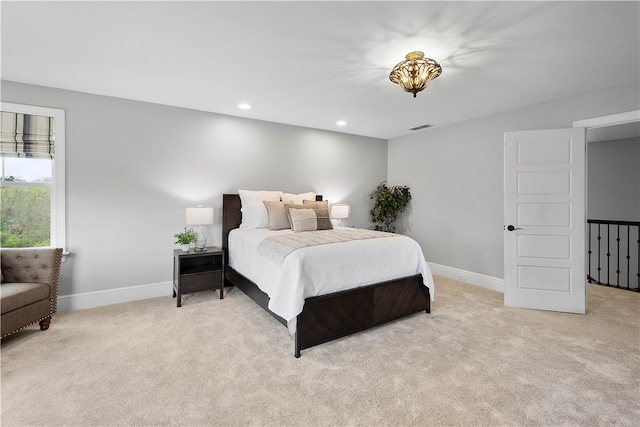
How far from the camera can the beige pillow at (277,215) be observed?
3.80 meters

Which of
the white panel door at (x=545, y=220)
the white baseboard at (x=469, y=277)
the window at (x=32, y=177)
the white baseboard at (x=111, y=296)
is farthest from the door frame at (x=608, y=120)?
the window at (x=32, y=177)

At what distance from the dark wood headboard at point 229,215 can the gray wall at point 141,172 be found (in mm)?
134

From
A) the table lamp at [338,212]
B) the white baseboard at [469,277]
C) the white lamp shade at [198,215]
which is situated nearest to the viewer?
the white lamp shade at [198,215]

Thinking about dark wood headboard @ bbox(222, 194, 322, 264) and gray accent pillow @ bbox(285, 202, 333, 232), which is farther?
dark wood headboard @ bbox(222, 194, 322, 264)

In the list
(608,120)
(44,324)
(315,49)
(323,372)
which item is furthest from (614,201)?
(44,324)

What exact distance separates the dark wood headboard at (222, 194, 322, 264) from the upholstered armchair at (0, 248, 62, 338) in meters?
1.72

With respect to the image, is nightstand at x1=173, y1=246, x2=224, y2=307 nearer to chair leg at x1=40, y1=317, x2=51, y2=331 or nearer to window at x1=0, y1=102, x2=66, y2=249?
chair leg at x1=40, y1=317, x2=51, y2=331

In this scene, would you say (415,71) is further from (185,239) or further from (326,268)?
(185,239)

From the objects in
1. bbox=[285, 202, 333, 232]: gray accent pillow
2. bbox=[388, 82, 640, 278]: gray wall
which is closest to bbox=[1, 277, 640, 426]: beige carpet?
bbox=[285, 202, 333, 232]: gray accent pillow

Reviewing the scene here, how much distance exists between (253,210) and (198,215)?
722 millimetres

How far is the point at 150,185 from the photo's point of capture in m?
3.67

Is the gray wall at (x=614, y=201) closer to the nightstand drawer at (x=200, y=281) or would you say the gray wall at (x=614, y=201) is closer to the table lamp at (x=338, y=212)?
the table lamp at (x=338, y=212)

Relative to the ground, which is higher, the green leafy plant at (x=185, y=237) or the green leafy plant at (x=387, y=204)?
the green leafy plant at (x=387, y=204)

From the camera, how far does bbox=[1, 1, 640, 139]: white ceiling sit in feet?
6.20
